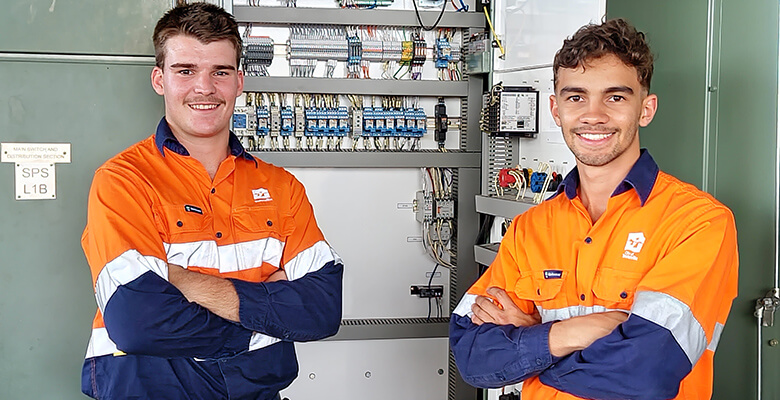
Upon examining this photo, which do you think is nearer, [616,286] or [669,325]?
[669,325]

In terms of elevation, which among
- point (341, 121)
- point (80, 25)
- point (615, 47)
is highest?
point (80, 25)

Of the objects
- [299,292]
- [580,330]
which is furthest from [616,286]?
[299,292]

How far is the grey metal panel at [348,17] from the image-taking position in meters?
3.62

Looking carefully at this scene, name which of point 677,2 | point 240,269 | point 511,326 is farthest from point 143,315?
point 677,2

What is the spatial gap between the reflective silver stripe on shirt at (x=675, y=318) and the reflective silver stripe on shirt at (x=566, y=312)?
16 centimetres

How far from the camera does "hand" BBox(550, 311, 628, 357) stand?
162cm

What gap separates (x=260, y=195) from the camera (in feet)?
6.92

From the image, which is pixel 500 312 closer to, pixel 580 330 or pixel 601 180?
pixel 580 330

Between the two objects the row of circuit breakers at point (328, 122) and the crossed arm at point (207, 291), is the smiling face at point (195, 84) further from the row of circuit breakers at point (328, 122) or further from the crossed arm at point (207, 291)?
the row of circuit breakers at point (328, 122)

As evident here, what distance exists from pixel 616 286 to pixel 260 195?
982 mm

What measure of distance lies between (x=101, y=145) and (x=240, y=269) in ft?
2.87

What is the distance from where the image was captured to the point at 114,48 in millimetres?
2557

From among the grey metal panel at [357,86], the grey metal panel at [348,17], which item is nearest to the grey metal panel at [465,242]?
the grey metal panel at [357,86]

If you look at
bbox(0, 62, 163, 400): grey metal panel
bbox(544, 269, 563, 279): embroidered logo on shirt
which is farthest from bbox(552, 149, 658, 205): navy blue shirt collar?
bbox(0, 62, 163, 400): grey metal panel
